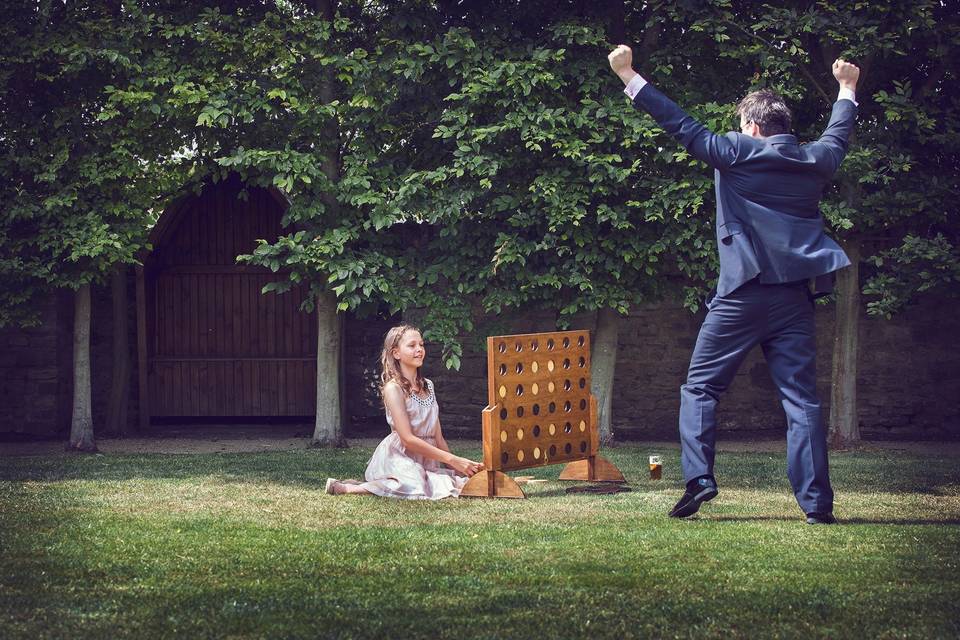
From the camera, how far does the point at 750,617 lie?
393cm

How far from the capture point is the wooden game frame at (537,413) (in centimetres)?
700

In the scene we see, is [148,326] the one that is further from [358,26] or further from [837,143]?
[837,143]

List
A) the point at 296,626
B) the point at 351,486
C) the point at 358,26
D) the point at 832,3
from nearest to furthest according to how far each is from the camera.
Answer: the point at 296,626
the point at 351,486
the point at 832,3
the point at 358,26

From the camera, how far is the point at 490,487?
7016mm

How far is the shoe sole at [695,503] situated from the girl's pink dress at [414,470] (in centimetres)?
164

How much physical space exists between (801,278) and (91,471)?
624 centimetres

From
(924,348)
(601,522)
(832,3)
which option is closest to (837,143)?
(601,522)

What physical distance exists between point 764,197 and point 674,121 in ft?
2.03

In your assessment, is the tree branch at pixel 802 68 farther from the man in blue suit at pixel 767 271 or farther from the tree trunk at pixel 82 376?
the tree trunk at pixel 82 376

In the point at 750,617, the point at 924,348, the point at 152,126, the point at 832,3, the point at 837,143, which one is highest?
the point at 832,3

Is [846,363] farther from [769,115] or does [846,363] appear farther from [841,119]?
[769,115]

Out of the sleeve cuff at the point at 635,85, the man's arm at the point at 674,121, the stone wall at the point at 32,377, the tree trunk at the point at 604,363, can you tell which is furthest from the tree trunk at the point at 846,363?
the stone wall at the point at 32,377

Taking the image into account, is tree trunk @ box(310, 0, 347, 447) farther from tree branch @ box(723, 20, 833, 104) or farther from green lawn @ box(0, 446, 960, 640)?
green lawn @ box(0, 446, 960, 640)

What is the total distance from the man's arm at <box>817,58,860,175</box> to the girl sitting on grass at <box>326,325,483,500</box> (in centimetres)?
274
